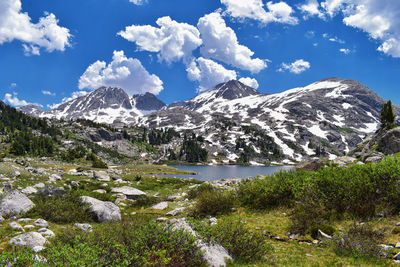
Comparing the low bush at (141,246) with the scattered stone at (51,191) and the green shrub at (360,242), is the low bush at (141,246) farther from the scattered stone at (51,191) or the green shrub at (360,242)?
the scattered stone at (51,191)

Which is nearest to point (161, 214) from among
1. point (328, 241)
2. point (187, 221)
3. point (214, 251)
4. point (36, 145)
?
point (187, 221)

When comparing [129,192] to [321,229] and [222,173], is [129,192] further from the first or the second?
[222,173]

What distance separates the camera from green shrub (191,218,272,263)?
886 cm

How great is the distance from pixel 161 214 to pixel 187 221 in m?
11.1

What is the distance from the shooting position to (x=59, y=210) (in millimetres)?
13734

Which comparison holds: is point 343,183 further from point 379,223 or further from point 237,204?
point 237,204

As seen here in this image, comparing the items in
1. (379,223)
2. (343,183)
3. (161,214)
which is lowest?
(161,214)

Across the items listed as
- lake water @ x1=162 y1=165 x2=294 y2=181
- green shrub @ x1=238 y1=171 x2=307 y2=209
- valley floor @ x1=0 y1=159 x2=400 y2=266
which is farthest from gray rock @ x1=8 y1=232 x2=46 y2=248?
lake water @ x1=162 y1=165 x2=294 y2=181

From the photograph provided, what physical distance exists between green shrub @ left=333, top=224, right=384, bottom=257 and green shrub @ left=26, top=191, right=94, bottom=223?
49.7 ft

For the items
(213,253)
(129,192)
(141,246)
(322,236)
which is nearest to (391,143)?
(322,236)

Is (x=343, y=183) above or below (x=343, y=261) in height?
above

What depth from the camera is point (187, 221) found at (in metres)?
9.62

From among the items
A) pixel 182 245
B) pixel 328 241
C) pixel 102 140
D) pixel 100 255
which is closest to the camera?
pixel 100 255

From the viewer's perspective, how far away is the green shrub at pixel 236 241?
8.86 m
